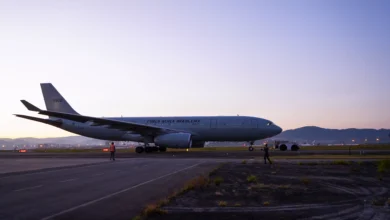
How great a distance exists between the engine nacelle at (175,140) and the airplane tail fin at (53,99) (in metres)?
14.7

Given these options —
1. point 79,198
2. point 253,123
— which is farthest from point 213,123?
point 79,198

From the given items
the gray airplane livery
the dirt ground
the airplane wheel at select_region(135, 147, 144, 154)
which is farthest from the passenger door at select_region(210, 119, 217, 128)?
the dirt ground

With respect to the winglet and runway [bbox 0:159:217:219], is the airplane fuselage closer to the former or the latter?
the winglet

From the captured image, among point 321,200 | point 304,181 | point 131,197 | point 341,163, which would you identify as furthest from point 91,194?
point 341,163

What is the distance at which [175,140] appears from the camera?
37656 mm

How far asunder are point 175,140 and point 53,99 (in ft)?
60.8

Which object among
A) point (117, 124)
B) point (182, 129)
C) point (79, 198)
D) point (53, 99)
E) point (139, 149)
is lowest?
point (79, 198)

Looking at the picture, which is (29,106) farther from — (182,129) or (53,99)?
(53,99)

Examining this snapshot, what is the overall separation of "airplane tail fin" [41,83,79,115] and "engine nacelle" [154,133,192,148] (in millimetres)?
14651

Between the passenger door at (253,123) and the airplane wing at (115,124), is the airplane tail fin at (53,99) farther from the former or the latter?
the passenger door at (253,123)

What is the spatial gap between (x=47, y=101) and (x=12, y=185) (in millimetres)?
36178

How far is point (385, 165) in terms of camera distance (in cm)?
1934

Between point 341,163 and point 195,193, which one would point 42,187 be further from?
point 341,163

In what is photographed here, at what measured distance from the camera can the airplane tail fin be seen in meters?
47.1
